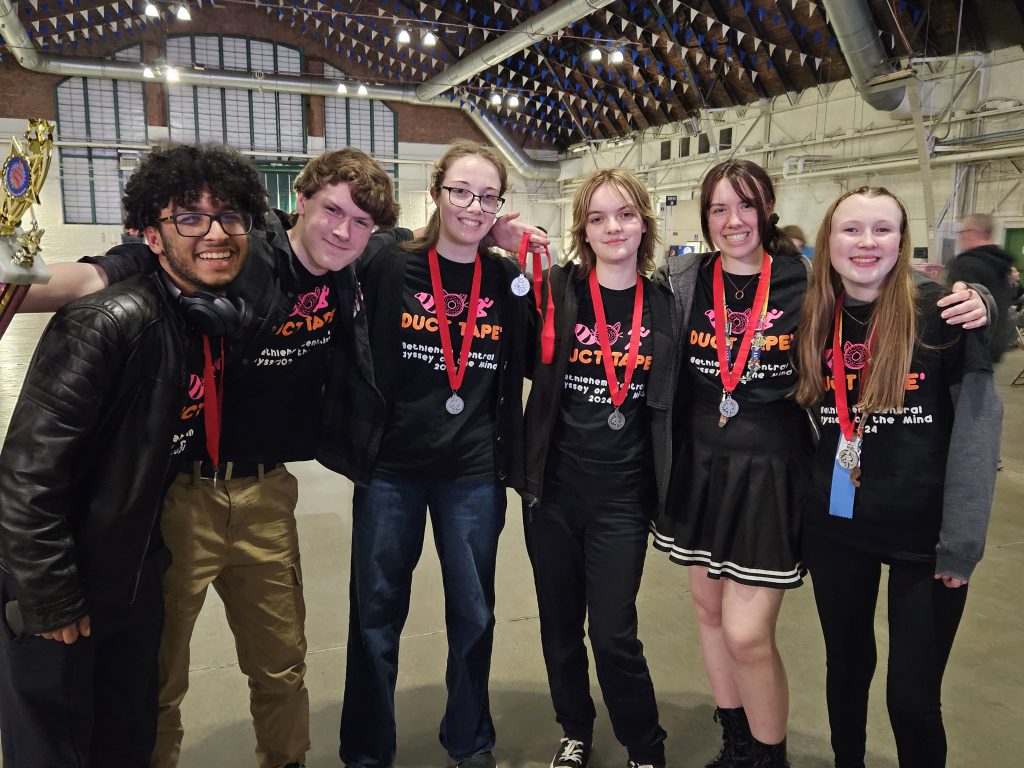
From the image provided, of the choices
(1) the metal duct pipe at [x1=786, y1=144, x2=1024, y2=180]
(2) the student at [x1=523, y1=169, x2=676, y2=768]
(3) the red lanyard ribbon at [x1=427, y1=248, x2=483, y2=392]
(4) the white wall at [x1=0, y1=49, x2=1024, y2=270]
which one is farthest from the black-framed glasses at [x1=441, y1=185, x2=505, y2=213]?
(1) the metal duct pipe at [x1=786, y1=144, x2=1024, y2=180]

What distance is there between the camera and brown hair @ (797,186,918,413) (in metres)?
1.78

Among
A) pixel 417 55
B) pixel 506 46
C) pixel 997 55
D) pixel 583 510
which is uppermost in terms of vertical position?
pixel 417 55

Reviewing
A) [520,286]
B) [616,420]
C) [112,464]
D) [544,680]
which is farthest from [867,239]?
[544,680]

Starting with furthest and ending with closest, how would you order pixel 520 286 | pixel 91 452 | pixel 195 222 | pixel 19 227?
pixel 520 286 → pixel 195 222 → pixel 91 452 → pixel 19 227

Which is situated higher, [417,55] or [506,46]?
[417,55]

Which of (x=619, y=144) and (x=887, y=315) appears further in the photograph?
(x=619, y=144)

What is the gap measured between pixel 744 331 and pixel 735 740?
130 cm

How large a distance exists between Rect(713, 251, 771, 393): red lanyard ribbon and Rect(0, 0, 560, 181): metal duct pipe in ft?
61.0

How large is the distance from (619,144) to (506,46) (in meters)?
7.40

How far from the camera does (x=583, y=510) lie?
2.12 metres

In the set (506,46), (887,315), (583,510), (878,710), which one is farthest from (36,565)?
(506,46)

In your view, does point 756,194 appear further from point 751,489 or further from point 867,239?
point 751,489

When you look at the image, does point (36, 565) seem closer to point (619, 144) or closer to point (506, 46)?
point (506, 46)

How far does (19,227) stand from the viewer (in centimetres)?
131
